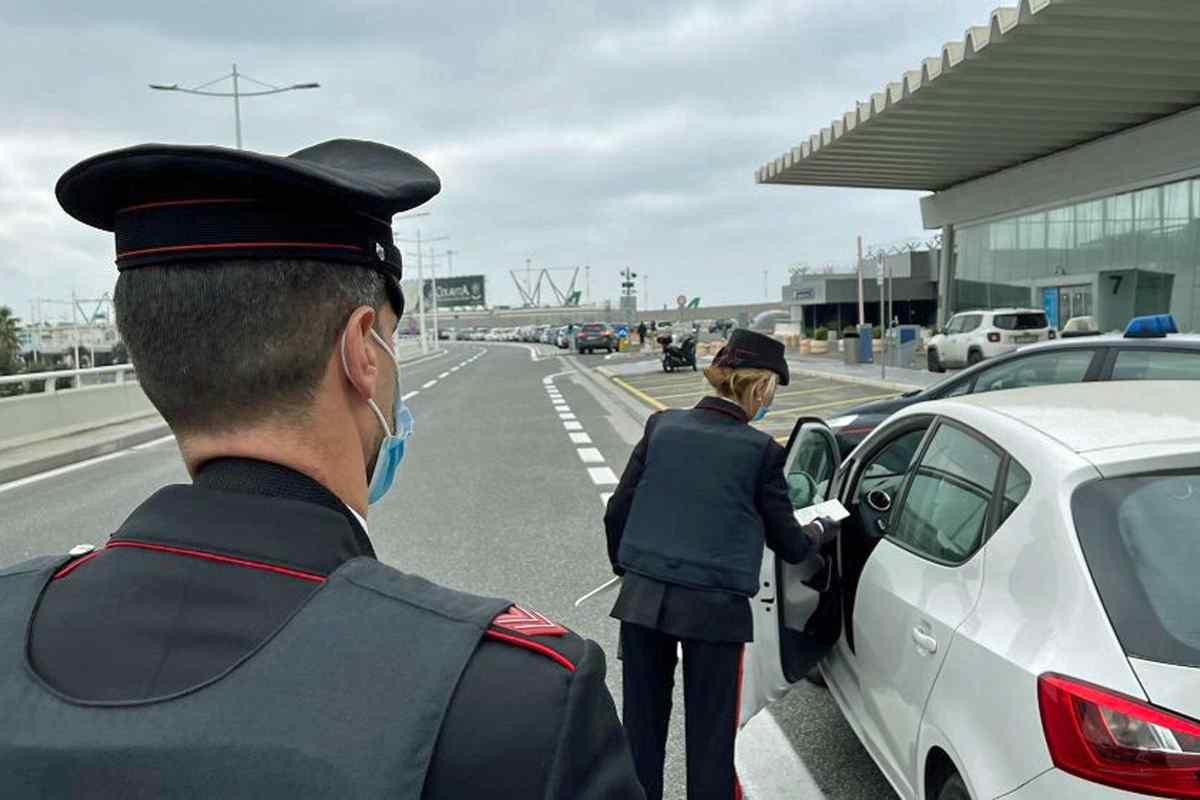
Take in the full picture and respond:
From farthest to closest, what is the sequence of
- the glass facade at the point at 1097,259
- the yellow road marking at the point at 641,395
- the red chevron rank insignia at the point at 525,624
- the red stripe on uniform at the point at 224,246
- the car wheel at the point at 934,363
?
the car wheel at the point at 934,363
the glass facade at the point at 1097,259
the yellow road marking at the point at 641,395
the red stripe on uniform at the point at 224,246
the red chevron rank insignia at the point at 525,624

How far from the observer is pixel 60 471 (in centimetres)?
1137

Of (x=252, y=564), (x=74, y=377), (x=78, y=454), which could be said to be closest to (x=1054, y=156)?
(x=74, y=377)

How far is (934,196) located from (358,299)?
37.0 meters

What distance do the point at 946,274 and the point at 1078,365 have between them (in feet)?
99.1

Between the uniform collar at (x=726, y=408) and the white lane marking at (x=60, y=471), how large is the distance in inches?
391

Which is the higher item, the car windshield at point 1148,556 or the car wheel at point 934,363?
the car windshield at point 1148,556

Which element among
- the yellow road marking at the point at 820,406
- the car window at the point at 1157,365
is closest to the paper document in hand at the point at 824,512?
the car window at the point at 1157,365

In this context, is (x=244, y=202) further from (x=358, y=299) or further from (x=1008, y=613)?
(x=1008, y=613)

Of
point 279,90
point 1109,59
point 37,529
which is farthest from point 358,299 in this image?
point 279,90

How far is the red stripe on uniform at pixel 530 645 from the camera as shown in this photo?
936mm

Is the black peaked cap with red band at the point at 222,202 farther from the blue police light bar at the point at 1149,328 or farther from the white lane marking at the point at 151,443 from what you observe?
the white lane marking at the point at 151,443

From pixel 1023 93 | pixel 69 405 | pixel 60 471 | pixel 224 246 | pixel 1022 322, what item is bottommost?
pixel 60 471

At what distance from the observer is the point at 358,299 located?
3.91 feet

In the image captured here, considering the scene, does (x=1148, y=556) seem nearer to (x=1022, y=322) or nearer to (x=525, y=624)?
(x=525, y=624)
